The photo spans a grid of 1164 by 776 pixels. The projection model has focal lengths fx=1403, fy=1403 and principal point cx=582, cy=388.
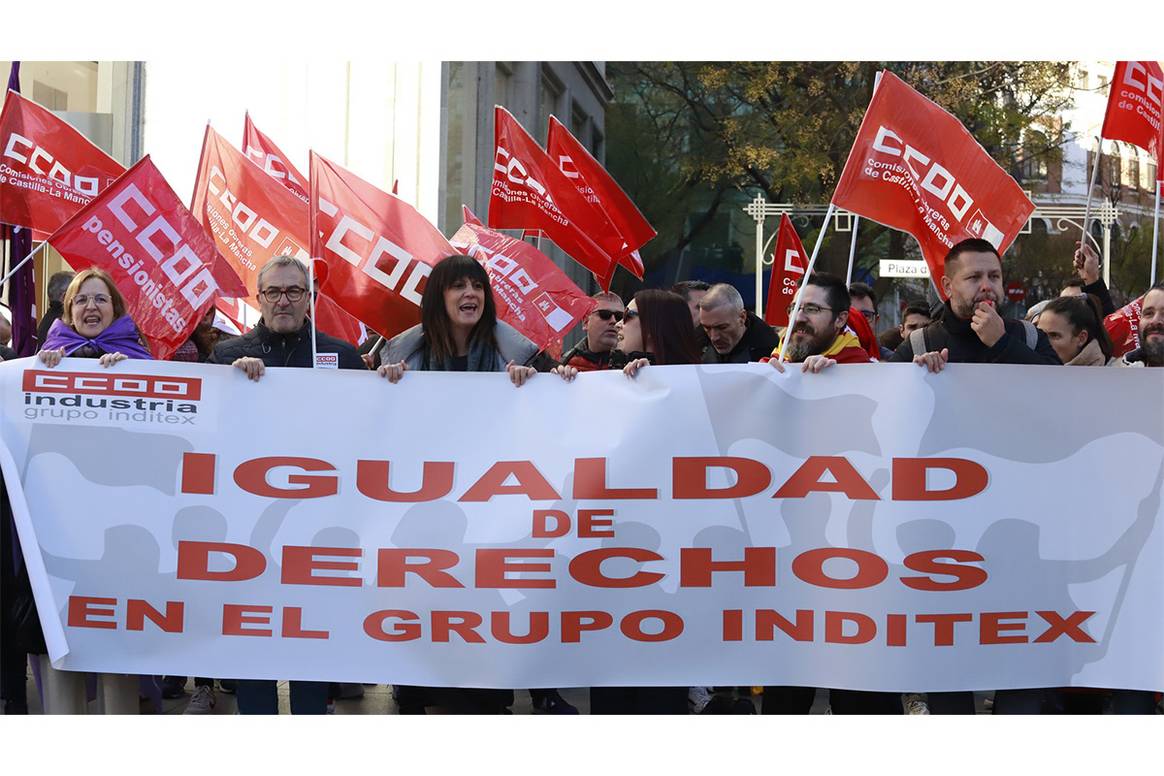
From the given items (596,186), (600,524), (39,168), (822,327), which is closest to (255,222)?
(39,168)

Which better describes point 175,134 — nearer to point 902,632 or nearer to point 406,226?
point 406,226

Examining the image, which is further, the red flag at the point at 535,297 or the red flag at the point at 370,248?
the red flag at the point at 535,297

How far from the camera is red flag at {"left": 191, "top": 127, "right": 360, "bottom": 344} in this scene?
8.41 m

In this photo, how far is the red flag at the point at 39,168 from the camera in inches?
306

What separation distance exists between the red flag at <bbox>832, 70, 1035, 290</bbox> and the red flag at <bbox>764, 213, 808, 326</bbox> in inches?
173

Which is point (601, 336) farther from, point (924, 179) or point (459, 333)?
point (924, 179)

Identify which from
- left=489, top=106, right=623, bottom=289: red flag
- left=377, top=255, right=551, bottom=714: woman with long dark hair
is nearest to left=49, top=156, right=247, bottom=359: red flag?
left=377, top=255, right=551, bottom=714: woman with long dark hair

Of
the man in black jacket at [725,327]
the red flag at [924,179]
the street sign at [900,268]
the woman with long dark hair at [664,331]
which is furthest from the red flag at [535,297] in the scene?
the street sign at [900,268]

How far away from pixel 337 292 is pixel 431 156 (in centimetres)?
1083

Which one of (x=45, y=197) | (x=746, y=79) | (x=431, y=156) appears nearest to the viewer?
(x=45, y=197)

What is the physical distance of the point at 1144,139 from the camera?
8.13m

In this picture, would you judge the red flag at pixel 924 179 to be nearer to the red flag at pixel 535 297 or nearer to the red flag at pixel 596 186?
the red flag at pixel 535 297

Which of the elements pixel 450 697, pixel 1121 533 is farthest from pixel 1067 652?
pixel 450 697

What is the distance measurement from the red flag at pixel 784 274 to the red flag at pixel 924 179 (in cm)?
440
